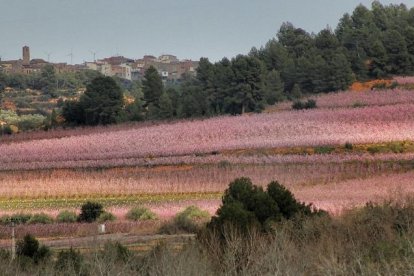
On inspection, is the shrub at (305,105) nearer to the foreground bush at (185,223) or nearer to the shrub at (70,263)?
the foreground bush at (185,223)

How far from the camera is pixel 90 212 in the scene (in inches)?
1198

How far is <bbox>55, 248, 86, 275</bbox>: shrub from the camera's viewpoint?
1750cm

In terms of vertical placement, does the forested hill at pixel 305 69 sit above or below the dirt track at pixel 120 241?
above

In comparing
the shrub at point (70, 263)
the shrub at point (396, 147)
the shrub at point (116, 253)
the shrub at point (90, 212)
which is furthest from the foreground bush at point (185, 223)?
the shrub at point (396, 147)

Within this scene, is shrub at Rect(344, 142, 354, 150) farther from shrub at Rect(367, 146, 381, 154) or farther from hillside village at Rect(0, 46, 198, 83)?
hillside village at Rect(0, 46, 198, 83)

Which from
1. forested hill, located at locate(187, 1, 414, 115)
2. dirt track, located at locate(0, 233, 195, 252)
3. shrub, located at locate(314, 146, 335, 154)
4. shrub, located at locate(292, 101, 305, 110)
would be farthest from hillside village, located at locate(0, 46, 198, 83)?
dirt track, located at locate(0, 233, 195, 252)

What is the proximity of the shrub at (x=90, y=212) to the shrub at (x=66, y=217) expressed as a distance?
0.61 feet

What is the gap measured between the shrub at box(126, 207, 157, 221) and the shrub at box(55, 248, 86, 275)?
413 inches

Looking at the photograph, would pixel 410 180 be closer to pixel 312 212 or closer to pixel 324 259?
pixel 312 212

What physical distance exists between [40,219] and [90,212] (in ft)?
4.76

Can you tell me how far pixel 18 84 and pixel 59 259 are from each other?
73419mm

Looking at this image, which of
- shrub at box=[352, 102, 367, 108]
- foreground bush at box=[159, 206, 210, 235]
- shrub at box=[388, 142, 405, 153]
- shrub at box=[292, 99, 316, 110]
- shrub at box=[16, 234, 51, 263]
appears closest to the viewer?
shrub at box=[16, 234, 51, 263]

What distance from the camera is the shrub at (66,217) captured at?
99.4 feet

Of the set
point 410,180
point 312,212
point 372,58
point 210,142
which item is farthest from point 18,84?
→ point 312,212
